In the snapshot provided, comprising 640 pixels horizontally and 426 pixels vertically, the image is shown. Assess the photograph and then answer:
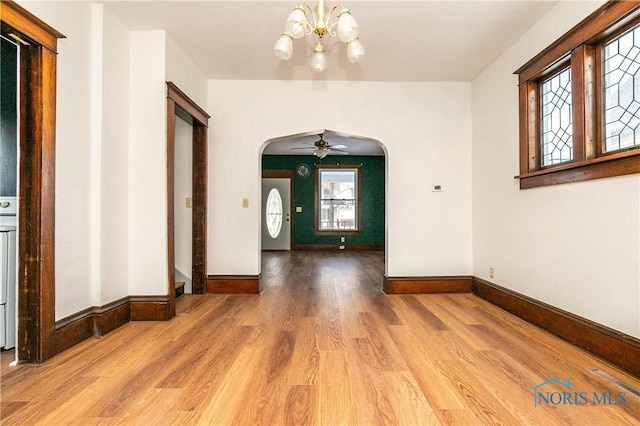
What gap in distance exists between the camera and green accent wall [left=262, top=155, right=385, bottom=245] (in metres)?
8.95

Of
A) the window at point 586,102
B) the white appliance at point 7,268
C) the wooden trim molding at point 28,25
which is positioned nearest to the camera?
the wooden trim molding at point 28,25

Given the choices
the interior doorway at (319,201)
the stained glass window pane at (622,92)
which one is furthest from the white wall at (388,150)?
the interior doorway at (319,201)

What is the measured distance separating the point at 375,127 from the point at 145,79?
2.56 meters

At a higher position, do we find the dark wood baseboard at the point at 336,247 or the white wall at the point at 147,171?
the white wall at the point at 147,171

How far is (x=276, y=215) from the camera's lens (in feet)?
29.4

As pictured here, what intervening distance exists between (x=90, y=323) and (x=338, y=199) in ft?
23.1

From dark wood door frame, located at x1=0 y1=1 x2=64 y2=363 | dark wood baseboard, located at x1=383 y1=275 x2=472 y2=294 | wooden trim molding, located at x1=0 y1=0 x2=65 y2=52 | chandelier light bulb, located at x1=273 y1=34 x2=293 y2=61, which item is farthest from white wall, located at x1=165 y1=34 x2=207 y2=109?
dark wood baseboard, located at x1=383 y1=275 x2=472 y2=294

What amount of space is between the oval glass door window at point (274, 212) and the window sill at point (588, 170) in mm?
6656

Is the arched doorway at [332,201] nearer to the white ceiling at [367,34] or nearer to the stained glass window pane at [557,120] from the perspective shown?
the white ceiling at [367,34]

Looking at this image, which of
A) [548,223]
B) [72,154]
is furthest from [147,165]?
[548,223]

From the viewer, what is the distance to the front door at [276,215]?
8.91 meters

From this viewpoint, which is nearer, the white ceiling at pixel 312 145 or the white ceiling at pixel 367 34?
the white ceiling at pixel 367 34

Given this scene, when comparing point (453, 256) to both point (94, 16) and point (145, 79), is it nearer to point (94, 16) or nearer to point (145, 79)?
point (145, 79)

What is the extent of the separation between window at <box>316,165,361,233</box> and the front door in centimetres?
92
